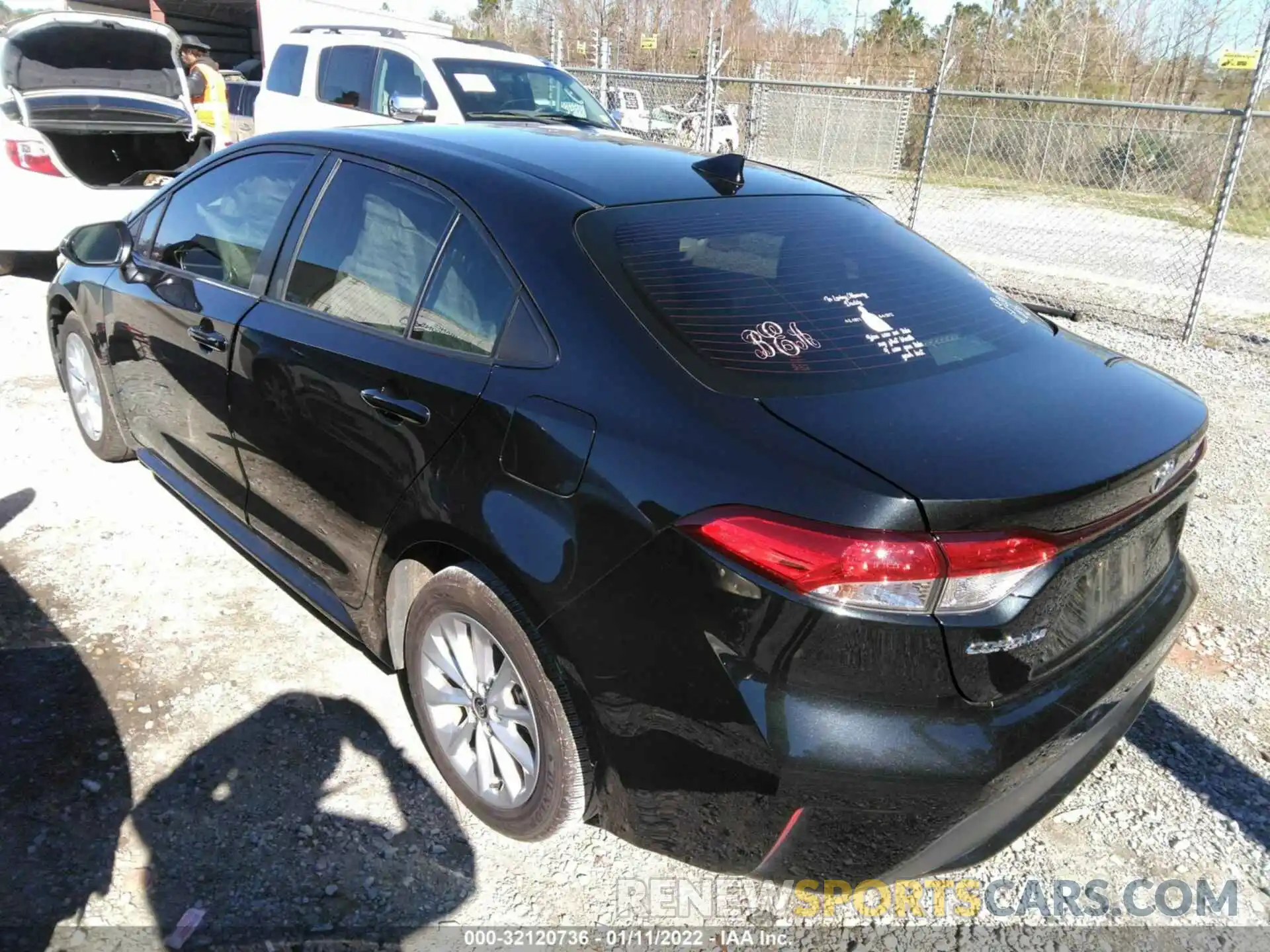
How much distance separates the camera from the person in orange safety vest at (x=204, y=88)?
9.58 meters

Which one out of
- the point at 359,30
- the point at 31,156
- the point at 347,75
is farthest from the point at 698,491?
the point at 359,30

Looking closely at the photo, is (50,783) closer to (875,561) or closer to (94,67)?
(875,561)

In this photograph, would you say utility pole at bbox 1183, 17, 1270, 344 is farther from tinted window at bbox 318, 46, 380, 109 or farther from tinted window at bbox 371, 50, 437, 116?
tinted window at bbox 318, 46, 380, 109

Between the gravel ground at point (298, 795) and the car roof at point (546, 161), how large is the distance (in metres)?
1.65

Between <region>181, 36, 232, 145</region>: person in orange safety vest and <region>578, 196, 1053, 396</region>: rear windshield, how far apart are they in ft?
28.6

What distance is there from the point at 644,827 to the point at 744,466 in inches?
33.4

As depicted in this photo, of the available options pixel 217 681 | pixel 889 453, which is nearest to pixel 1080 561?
pixel 889 453

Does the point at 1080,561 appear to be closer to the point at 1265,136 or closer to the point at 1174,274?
the point at 1174,274

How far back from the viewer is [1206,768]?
2.77 metres

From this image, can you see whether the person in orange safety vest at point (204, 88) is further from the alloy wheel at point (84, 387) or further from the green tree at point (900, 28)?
the green tree at point (900, 28)

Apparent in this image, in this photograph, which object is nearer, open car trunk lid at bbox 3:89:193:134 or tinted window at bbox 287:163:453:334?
tinted window at bbox 287:163:453:334

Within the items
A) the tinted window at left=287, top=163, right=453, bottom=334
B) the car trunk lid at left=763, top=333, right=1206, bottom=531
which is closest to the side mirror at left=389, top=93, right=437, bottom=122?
the tinted window at left=287, top=163, right=453, bottom=334

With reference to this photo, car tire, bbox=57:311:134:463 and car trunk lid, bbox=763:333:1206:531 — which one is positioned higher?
car trunk lid, bbox=763:333:1206:531

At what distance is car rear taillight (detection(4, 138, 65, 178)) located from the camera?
679cm
